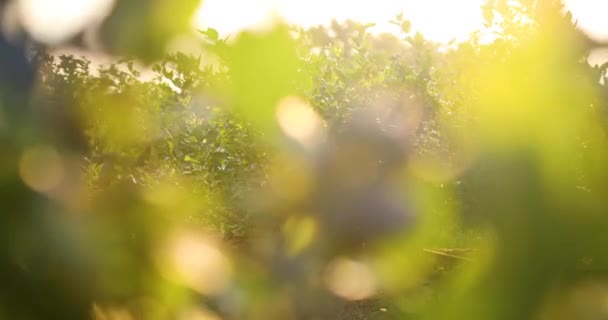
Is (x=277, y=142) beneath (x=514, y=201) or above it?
above

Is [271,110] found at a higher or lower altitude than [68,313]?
higher

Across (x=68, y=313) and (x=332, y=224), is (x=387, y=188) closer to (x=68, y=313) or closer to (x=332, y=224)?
(x=332, y=224)

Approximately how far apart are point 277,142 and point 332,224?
0.20 metres

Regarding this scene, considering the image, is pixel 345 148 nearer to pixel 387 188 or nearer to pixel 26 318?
pixel 387 188

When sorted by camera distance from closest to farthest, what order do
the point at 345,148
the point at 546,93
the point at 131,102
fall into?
1. the point at 546,93
2. the point at 131,102
3. the point at 345,148

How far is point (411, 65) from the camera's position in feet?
22.4

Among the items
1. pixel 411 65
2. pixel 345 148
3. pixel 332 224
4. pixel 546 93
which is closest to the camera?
pixel 546 93

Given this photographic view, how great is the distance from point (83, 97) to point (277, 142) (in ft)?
0.63

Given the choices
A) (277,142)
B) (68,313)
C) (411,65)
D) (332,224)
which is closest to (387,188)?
(332,224)

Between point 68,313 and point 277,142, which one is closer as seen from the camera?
point 68,313

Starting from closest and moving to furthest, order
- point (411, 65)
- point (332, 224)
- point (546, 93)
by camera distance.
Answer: point (546, 93) → point (332, 224) → point (411, 65)

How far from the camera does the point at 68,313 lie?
19.8 inches

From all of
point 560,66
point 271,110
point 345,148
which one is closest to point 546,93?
point 560,66

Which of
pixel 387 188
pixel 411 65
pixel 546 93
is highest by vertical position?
pixel 411 65
